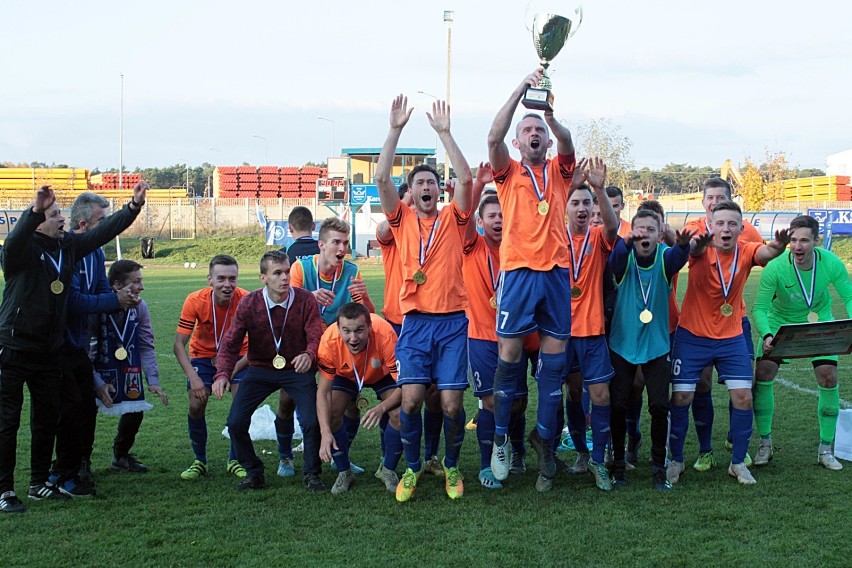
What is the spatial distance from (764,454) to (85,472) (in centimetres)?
507

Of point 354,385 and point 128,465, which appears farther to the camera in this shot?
point 128,465

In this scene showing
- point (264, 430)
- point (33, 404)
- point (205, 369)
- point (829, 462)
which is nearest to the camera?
point (33, 404)

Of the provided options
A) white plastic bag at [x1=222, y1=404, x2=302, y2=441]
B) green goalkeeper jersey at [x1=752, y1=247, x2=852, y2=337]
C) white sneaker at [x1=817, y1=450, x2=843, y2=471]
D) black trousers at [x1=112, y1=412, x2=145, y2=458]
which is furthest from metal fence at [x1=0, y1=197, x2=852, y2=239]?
white sneaker at [x1=817, y1=450, x2=843, y2=471]

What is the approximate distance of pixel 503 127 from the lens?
5.98 metres

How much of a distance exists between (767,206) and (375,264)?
23.4 m

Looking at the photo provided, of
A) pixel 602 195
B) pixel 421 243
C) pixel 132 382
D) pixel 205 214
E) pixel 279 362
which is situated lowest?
pixel 132 382

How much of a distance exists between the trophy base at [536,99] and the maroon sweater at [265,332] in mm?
2150

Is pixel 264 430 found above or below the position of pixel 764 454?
below

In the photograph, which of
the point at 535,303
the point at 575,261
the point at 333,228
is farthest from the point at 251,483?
the point at 575,261

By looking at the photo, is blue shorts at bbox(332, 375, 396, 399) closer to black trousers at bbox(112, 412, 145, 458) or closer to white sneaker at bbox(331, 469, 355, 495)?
white sneaker at bbox(331, 469, 355, 495)

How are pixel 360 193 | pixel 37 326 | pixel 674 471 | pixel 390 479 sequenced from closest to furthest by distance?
pixel 37 326, pixel 390 479, pixel 674 471, pixel 360 193

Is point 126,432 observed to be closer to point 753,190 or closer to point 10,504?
point 10,504

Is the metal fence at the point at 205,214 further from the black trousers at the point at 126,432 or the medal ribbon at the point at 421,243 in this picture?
the medal ribbon at the point at 421,243

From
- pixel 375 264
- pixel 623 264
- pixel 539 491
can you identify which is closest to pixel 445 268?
pixel 623 264
